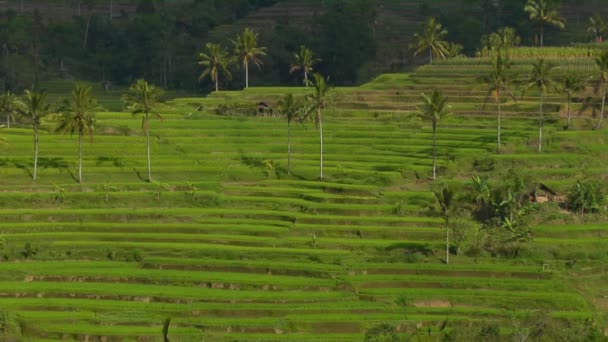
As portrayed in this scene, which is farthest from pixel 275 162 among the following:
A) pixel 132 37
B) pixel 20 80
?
pixel 132 37

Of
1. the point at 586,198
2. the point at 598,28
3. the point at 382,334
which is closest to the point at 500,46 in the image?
the point at 598,28

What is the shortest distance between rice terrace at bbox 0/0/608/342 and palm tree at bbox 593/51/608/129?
0.18 metres

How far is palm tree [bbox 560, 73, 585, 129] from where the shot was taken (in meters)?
90.6

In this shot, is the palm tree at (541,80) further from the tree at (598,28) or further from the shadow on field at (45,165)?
the tree at (598,28)

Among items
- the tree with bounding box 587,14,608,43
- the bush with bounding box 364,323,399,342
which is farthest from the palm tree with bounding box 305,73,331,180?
the tree with bounding box 587,14,608,43

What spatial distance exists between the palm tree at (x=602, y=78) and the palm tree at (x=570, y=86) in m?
1.58

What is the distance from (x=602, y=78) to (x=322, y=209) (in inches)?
957

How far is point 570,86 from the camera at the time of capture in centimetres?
9062

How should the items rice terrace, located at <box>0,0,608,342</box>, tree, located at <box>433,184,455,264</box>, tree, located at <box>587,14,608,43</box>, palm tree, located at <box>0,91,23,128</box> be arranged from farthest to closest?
tree, located at <box>587,14,608,43</box> → palm tree, located at <box>0,91,23,128</box> → tree, located at <box>433,184,455,264</box> → rice terrace, located at <box>0,0,608,342</box>

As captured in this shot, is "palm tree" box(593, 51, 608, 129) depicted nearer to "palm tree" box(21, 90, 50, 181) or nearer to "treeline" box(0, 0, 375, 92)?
"palm tree" box(21, 90, 50, 181)

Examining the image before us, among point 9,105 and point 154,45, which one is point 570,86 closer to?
point 9,105

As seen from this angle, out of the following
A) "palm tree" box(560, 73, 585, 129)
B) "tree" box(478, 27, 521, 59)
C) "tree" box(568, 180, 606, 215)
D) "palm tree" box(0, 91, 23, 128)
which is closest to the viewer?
"tree" box(568, 180, 606, 215)

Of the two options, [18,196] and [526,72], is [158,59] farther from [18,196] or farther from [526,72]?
[18,196]

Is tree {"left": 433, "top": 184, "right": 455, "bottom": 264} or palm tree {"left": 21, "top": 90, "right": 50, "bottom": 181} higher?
palm tree {"left": 21, "top": 90, "right": 50, "bottom": 181}
